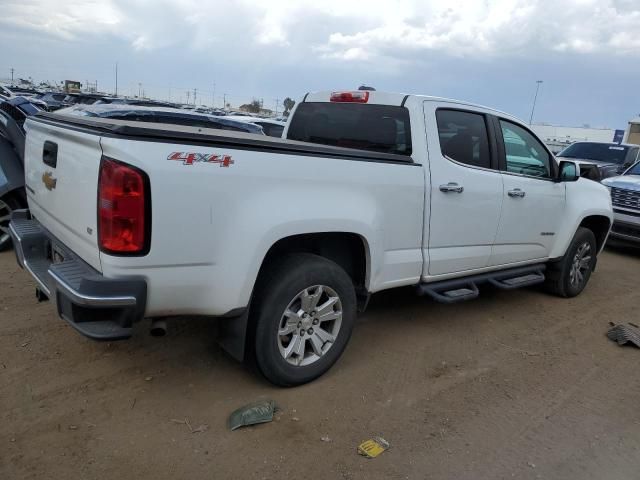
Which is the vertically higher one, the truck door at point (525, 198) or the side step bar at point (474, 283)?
the truck door at point (525, 198)

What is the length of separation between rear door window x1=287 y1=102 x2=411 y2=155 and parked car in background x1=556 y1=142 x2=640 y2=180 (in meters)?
9.84

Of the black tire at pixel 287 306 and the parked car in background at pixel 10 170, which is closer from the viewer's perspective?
the black tire at pixel 287 306

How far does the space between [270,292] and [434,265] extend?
62.3 inches

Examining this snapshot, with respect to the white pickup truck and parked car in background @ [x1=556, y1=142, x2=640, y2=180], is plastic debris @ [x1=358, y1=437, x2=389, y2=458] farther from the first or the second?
parked car in background @ [x1=556, y1=142, x2=640, y2=180]

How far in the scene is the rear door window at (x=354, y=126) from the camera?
4.14 meters

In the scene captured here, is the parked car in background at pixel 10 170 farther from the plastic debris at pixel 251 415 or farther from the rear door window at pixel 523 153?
the rear door window at pixel 523 153

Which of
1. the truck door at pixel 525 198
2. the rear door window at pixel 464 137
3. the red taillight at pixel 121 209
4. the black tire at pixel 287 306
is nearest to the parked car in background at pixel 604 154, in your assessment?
the truck door at pixel 525 198

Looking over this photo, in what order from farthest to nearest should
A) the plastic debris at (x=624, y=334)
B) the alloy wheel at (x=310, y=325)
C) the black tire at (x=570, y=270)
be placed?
the black tire at (x=570, y=270) < the plastic debris at (x=624, y=334) < the alloy wheel at (x=310, y=325)

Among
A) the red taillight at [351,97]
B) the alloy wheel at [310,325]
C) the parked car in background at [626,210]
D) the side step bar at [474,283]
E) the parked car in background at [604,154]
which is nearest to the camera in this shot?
the alloy wheel at [310,325]

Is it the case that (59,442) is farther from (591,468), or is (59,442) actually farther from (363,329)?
(591,468)

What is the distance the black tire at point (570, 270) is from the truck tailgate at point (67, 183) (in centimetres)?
489

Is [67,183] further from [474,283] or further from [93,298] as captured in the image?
[474,283]

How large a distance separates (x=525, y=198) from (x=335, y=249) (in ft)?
7.04

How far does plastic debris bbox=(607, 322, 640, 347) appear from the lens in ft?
15.4
